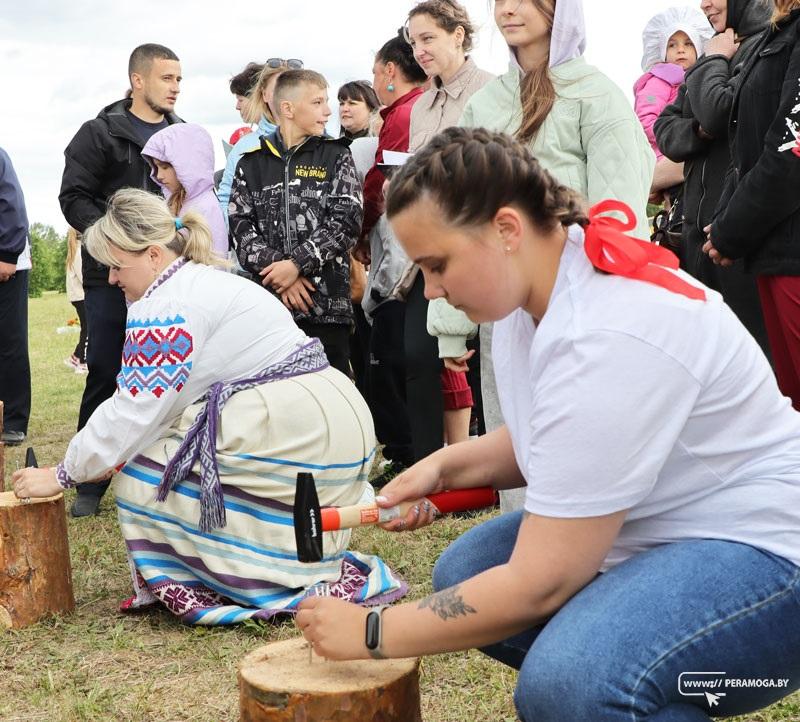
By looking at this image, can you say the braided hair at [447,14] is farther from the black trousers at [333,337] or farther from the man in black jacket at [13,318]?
the man in black jacket at [13,318]

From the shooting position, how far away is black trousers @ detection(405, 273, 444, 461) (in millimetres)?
4742

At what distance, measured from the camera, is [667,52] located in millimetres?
5527

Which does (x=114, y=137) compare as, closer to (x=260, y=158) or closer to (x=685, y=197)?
(x=260, y=158)

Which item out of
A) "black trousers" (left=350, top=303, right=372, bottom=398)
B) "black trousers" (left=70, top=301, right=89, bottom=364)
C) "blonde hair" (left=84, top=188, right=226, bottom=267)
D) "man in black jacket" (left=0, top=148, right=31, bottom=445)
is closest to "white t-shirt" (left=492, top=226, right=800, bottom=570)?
"blonde hair" (left=84, top=188, right=226, bottom=267)

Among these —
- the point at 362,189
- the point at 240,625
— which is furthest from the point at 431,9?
the point at 240,625

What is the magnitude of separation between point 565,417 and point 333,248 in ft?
10.8

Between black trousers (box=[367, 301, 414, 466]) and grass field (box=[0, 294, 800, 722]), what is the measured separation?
129 centimetres

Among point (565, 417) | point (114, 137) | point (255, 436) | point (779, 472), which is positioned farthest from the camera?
point (114, 137)

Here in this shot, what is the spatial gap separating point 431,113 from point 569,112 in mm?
1448

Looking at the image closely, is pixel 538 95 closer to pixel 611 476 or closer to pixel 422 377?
pixel 422 377

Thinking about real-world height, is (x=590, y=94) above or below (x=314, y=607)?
above

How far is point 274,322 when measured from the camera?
3.64m

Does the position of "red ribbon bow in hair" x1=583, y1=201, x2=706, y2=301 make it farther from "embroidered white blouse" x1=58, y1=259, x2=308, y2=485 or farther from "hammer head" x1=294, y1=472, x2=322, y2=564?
"embroidered white blouse" x1=58, y1=259, x2=308, y2=485

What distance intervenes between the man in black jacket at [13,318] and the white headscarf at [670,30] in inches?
163
